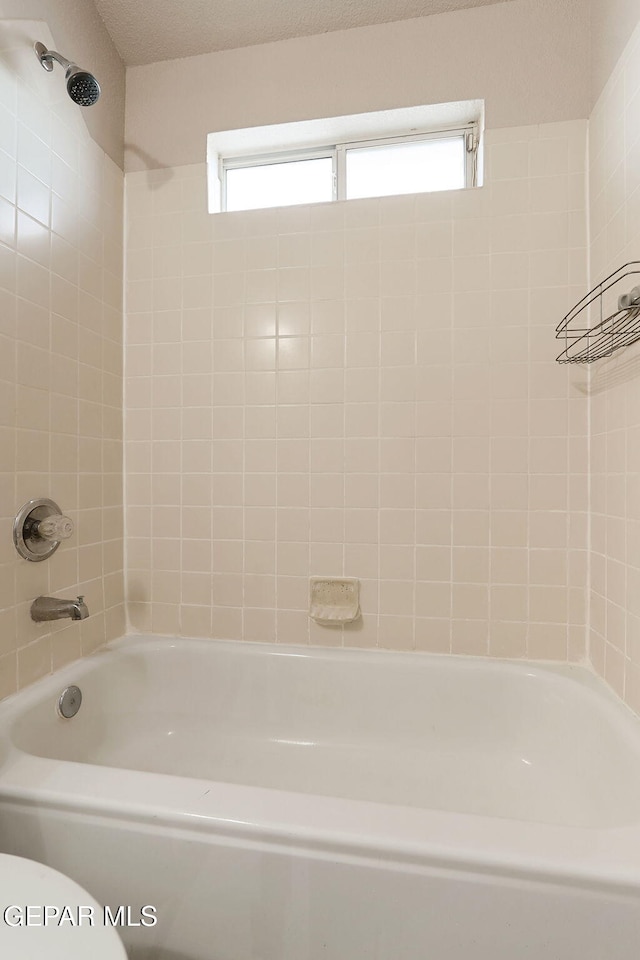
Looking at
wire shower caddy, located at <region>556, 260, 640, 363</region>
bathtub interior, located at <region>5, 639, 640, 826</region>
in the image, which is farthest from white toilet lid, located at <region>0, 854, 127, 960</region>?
wire shower caddy, located at <region>556, 260, 640, 363</region>

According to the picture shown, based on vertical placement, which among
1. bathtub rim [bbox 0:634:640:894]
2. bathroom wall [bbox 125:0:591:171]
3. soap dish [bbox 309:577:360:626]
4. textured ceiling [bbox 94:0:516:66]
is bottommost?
bathtub rim [bbox 0:634:640:894]

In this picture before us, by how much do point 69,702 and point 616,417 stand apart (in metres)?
1.71

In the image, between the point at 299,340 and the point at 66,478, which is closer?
the point at 66,478

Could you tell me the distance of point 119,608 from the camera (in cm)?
176

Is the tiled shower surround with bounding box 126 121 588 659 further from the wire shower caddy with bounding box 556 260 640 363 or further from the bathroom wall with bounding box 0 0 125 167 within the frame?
the bathroom wall with bounding box 0 0 125 167

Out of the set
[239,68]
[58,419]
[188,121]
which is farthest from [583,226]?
[58,419]

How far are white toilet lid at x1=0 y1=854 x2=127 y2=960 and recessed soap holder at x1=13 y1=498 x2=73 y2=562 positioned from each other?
0.75 m

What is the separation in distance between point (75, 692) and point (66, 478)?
0.63 m

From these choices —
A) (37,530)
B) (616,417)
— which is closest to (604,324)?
(616,417)

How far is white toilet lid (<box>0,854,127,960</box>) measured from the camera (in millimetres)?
598

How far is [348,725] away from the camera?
5.22ft

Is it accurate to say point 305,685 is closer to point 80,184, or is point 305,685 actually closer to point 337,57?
point 80,184

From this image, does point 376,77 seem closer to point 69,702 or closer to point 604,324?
point 604,324

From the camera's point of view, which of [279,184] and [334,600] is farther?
[279,184]
